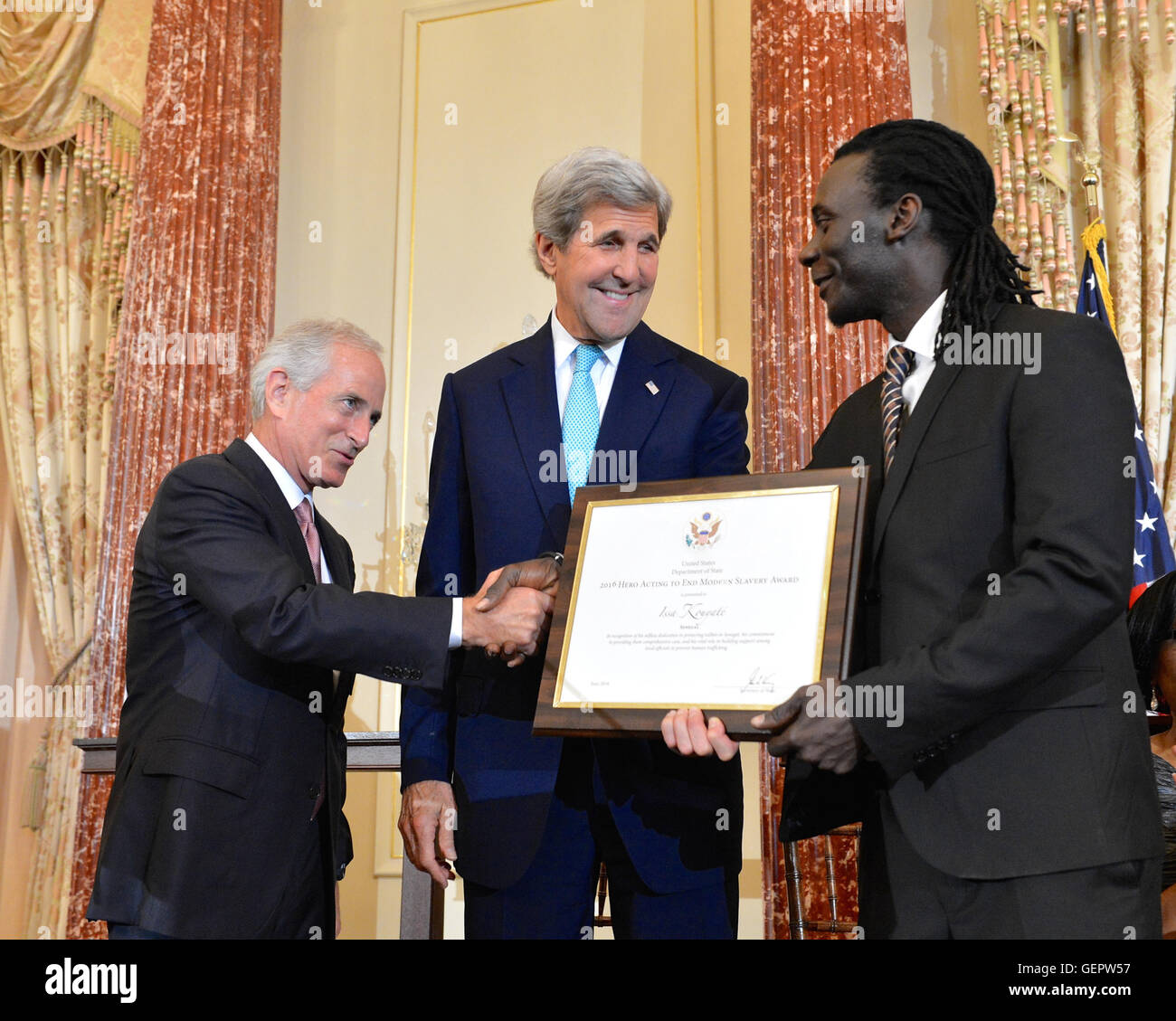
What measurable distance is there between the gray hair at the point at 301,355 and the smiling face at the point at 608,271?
24.1 inches

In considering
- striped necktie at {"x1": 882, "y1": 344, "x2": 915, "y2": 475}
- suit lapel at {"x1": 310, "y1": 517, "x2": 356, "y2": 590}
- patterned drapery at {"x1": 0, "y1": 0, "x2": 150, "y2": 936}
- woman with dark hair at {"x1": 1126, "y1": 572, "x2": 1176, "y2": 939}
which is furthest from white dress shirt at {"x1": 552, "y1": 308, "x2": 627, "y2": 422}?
patterned drapery at {"x1": 0, "y1": 0, "x2": 150, "y2": 936}

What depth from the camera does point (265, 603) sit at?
2.28m

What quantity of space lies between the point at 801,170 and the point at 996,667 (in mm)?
3566

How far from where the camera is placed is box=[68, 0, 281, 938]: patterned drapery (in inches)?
210

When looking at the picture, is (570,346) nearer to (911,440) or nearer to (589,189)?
(589,189)

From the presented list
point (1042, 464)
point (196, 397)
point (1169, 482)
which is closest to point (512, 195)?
point (196, 397)

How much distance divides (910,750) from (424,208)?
16.1ft

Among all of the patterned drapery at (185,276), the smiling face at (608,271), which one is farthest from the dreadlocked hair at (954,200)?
the patterned drapery at (185,276)

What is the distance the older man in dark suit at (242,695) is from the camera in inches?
87.3

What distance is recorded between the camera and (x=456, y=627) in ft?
7.32

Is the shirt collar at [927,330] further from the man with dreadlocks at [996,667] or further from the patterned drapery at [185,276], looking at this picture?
the patterned drapery at [185,276]
